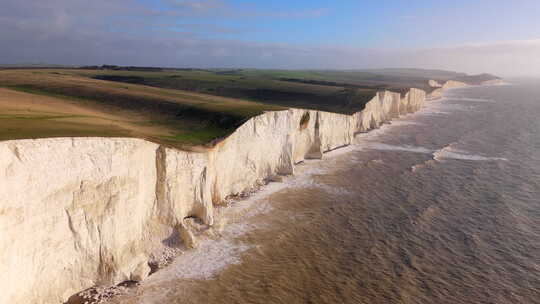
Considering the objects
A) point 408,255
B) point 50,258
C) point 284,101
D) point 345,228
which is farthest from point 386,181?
point 284,101

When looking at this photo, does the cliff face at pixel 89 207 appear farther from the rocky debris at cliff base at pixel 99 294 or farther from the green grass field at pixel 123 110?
the green grass field at pixel 123 110

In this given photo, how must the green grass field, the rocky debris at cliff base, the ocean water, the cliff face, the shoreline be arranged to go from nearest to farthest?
the cliff face, the rocky debris at cliff base, the ocean water, the shoreline, the green grass field

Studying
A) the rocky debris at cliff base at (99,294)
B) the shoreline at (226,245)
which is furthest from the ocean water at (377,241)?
the rocky debris at cliff base at (99,294)

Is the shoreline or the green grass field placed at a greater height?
the green grass field

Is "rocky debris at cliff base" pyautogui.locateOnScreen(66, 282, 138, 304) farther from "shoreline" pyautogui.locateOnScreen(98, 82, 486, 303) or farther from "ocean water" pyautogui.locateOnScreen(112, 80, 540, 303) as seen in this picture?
"ocean water" pyautogui.locateOnScreen(112, 80, 540, 303)

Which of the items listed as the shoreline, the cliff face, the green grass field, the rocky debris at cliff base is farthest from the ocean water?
the green grass field

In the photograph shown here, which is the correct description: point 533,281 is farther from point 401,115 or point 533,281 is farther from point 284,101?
point 401,115
